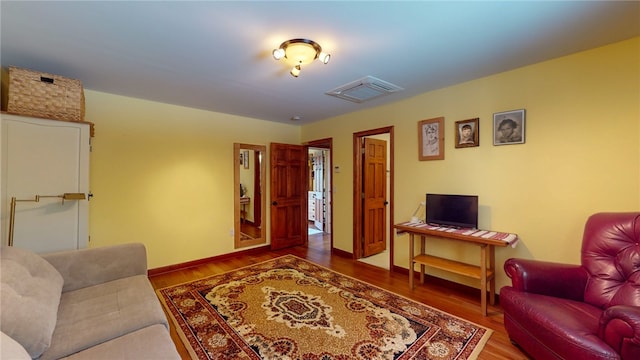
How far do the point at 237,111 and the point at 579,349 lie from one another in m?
4.26

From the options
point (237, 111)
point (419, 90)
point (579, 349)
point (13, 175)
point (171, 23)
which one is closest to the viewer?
point (579, 349)

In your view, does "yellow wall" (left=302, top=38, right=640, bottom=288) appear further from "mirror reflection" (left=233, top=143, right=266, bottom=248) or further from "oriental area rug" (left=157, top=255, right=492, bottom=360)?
"mirror reflection" (left=233, top=143, right=266, bottom=248)

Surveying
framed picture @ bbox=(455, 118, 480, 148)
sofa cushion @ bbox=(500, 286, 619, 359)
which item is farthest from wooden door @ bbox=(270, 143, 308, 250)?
sofa cushion @ bbox=(500, 286, 619, 359)

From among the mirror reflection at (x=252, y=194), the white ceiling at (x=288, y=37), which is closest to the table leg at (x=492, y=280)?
the white ceiling at (x=288, y=37)

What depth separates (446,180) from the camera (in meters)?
3.05

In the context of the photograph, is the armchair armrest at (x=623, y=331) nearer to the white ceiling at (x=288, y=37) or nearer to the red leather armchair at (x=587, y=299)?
the red leather armchair at (x=587, y=299)

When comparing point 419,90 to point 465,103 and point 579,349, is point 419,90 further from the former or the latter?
point 579,349

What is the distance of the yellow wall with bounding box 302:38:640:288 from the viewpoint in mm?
2027

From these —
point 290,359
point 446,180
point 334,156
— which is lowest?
point 290,359

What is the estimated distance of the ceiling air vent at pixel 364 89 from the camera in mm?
2738

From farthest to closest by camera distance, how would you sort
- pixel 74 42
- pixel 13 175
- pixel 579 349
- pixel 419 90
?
pixel 419 90, pixel 13 175, pixel 74 42, pixel 579 349

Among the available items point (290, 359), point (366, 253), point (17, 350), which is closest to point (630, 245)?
point (290, 359)

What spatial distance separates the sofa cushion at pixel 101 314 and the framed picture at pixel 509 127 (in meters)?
3.33

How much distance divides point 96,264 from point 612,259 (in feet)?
13.0
